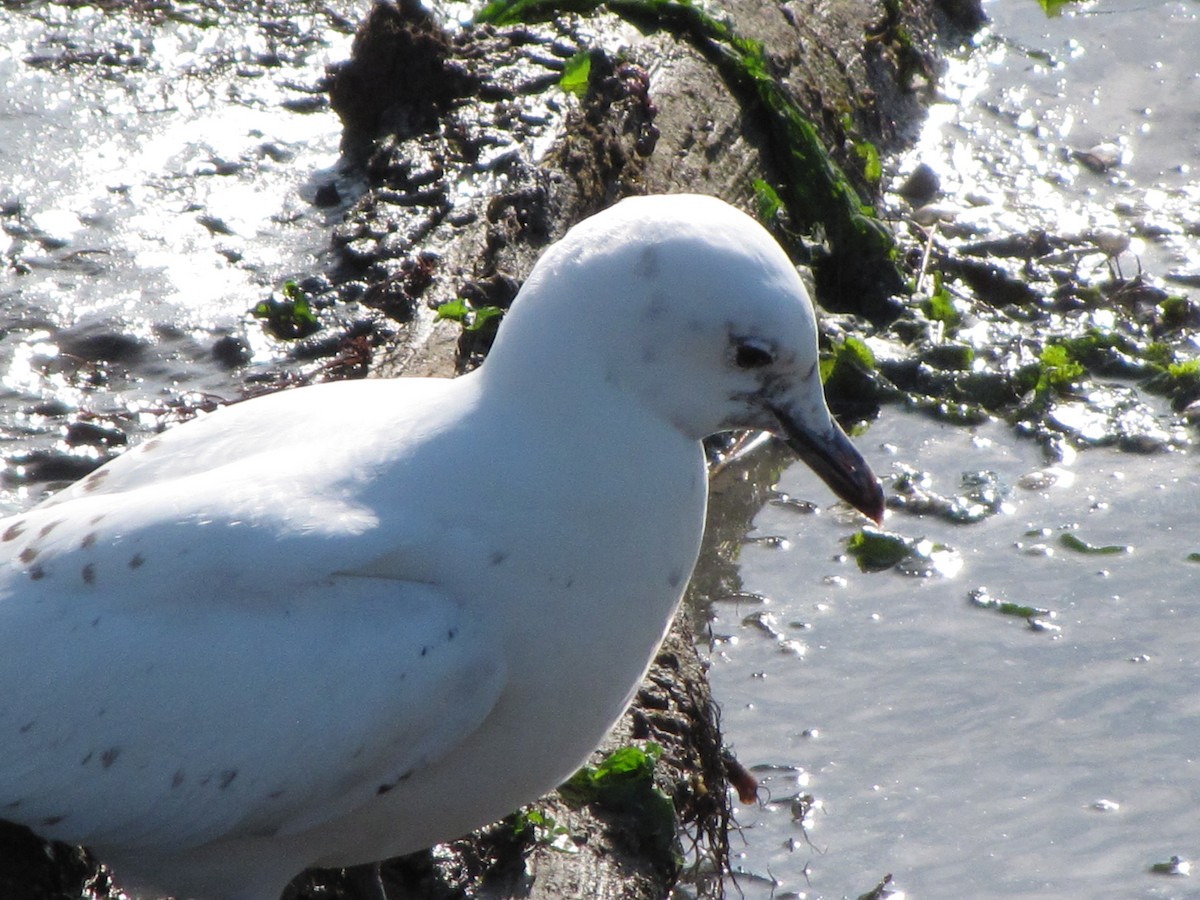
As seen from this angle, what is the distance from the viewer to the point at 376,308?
6.02m

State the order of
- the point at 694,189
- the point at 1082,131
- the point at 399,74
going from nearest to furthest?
1. the point at 694,189
2. the point at 399,74
3. the point at 1082,131

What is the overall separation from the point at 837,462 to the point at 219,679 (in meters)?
1.35

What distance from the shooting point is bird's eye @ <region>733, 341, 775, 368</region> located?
3.05 m

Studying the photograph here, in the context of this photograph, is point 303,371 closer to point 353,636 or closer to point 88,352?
point 88,352

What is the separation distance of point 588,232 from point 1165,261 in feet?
17.3

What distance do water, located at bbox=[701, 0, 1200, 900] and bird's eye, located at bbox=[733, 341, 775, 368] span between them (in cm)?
198

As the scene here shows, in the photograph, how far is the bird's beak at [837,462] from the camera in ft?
10.8

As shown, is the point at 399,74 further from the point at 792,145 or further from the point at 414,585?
the point at 414,585

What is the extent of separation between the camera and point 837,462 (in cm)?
332

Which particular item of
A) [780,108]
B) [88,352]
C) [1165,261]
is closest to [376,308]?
[88,352]

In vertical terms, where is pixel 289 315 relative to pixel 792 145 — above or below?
below

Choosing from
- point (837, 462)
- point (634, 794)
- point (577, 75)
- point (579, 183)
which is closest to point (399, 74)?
point (577, 75)

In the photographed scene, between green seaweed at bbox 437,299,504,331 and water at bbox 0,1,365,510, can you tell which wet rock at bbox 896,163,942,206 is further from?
green seaweed at bbox 437,299,504,331

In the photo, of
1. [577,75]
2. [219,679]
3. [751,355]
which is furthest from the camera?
[577,75]
